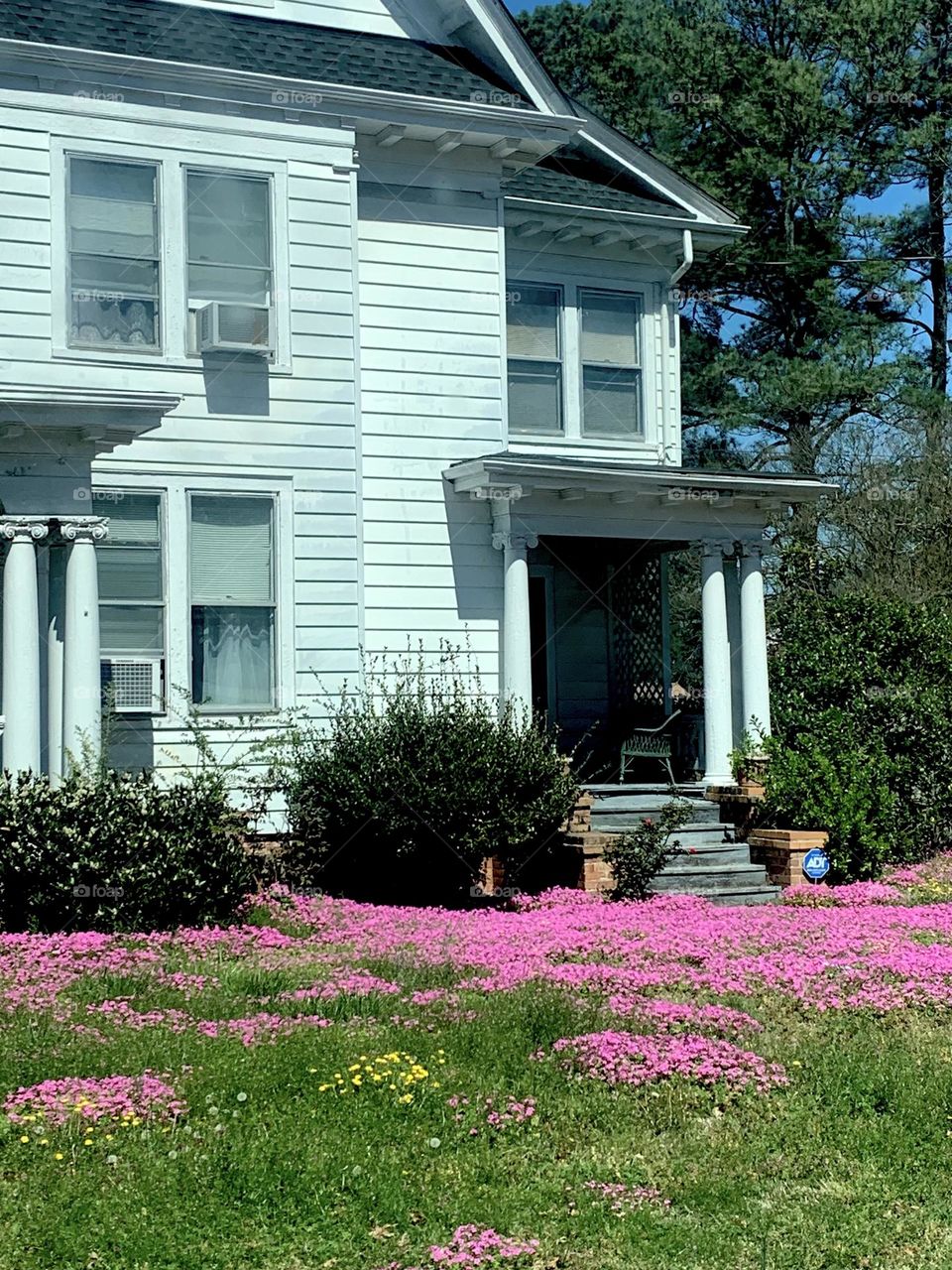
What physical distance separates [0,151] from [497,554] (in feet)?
19.1

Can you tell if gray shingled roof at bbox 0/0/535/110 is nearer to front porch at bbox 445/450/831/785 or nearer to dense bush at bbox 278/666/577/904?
front porch at bbox 445/450/831/785

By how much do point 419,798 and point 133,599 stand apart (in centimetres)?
325

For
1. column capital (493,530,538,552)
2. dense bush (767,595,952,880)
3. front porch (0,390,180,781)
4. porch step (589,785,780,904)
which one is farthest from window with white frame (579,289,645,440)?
front porch (0,390,180,781)

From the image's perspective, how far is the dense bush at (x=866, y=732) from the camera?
14.6m

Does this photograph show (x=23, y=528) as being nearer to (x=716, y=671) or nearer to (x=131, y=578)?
(x=131, y=578)

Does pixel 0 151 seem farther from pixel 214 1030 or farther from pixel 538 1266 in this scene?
pixel 538 1266

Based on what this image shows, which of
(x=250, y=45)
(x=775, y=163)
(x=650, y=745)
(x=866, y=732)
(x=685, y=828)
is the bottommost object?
(x=685, y=828)

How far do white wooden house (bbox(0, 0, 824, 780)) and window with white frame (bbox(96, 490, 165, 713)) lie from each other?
28 millimetres

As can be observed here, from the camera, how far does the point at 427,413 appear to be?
15398 millimetres

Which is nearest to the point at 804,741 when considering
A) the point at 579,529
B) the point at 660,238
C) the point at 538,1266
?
the point at 579,529

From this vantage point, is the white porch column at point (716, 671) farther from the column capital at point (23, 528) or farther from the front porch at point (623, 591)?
the column capital at point (23, 528)

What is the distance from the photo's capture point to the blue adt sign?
1401 cm

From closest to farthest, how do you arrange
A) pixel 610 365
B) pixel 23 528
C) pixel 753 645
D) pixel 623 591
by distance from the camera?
1. pixel 23 528
2. pixel 753 645
3. pixel 610 365
4. pixel 623 591

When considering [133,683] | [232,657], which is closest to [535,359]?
[232,657]
